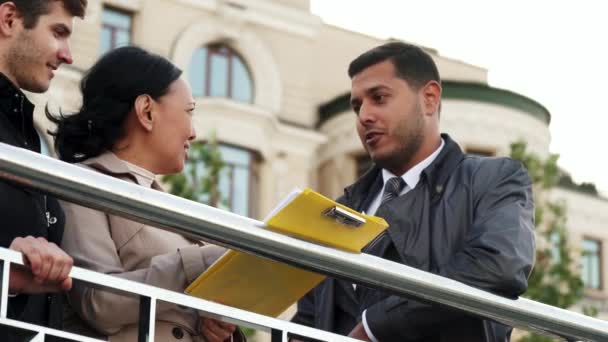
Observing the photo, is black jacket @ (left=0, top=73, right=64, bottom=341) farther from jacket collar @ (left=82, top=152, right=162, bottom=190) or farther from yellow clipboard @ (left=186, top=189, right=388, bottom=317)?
yellow clipboard @ (left=186, top=189, right=388, bottom=317)

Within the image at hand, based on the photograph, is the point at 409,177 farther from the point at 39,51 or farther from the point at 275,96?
the point at 275,96

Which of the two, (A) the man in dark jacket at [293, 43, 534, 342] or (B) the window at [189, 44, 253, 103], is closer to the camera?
(A) the man in dark jacket at [293, 43, 534, 342]

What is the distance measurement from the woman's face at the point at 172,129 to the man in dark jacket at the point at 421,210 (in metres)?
0.70

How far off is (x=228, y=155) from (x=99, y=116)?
2036cm

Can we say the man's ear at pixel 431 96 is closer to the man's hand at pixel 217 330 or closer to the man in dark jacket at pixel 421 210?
the man in dark jacket at pixel 421 210

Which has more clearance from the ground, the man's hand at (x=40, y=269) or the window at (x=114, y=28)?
the window at (x=114, y=28)

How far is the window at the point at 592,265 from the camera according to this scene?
93.0ft

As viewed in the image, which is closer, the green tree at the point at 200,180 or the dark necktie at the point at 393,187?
the dark necktie at the point at 393,187

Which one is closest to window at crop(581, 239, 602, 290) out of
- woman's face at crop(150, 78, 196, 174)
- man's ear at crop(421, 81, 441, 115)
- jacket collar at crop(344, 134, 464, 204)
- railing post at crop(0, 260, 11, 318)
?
man's ear at crop(421, 81, 441, 115)

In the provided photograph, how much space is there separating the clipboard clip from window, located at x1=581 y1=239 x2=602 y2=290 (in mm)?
25334

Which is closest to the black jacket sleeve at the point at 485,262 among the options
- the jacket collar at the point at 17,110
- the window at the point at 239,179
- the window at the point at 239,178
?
the jacket collar at the point at 17,110

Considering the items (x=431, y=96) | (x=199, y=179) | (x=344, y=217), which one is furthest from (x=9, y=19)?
(x=199, y=179)

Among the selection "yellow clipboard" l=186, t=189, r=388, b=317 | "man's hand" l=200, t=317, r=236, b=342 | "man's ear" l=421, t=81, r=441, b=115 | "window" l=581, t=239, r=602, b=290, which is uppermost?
"window" l=581, t=239, r=602, b=290

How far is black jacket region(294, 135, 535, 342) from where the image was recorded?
4172 millimetres
